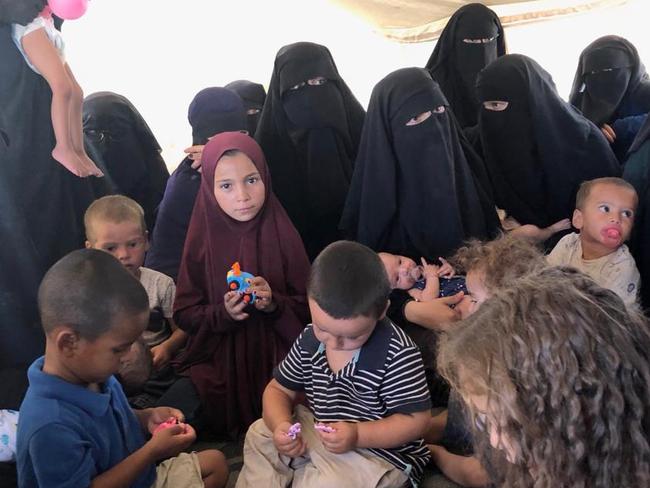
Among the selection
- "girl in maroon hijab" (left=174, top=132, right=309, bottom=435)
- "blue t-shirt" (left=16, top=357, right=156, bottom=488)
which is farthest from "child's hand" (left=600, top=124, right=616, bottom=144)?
"blue t-shirt" (left=16, top=357, right=156, bottom=488)

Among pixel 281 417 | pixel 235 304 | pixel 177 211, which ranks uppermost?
pixel 177 211

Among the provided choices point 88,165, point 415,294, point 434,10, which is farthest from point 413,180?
point 434,10

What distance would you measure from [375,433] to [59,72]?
6.26 feet

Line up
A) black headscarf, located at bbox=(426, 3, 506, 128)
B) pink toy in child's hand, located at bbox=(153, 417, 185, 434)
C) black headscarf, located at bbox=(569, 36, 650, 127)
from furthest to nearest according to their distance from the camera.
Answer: black headscarf, located at bbox=(426, 3, 506, 128) < black headscarf, located at bbox=(569, 36, 650, 127) < pink toy in child's hand, located at bbox=(153, 417, 185, 434)

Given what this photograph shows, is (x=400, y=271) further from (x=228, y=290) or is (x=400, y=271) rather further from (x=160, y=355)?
(x=160, y=355)

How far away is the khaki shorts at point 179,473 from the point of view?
1846 mm

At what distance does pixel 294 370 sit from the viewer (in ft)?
6.59

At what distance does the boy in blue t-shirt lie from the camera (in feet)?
4.77

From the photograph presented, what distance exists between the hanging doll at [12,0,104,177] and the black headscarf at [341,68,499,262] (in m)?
1.28

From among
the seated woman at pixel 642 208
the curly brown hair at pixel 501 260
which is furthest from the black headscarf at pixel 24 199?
the seated woman at pixel 642 208

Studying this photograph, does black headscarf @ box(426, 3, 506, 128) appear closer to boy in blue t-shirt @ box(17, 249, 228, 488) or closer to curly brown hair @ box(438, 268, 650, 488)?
boy in blue t-shirt @ box(17, 249, 228, 488)

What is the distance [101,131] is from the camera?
131 inches

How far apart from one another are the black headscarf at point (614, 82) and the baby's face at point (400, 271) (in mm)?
1727

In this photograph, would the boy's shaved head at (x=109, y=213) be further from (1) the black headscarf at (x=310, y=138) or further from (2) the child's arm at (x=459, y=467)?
(2) the child's arm at (x=459, y=467)
